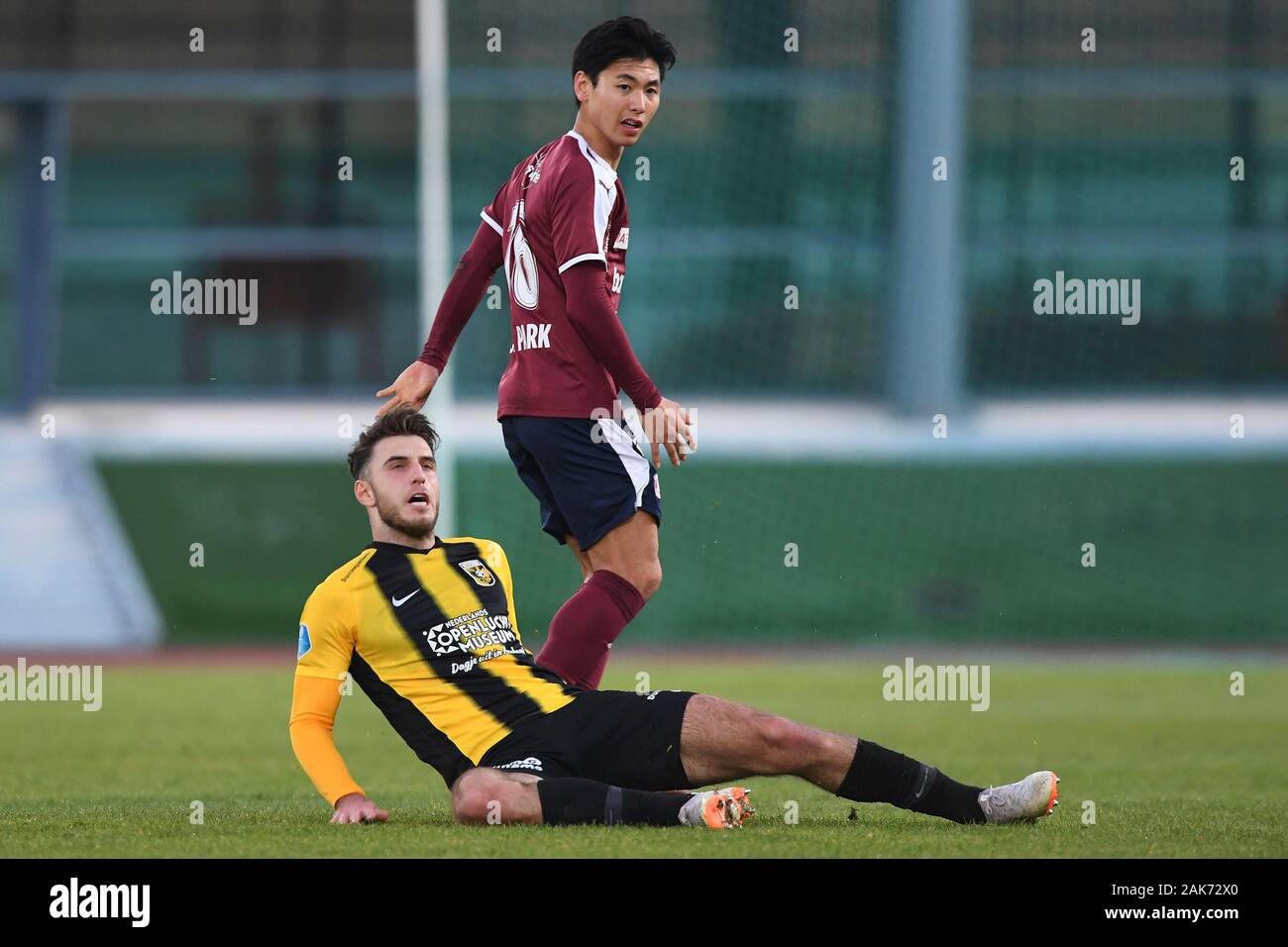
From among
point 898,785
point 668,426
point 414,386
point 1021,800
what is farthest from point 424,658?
point 1021,800

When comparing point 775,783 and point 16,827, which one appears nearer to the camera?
point 16,827

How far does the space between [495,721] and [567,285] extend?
1.37m

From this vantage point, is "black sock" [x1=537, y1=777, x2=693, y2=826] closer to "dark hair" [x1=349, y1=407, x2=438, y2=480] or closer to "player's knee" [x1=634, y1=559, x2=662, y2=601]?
"player's knee" [x1=634, y1=559, x2=662, y2=601]

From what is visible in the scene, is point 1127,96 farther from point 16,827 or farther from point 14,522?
point 16,827

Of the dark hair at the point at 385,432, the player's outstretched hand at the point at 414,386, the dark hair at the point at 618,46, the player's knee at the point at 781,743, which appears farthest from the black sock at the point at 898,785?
the dark hair at the point at 618,46

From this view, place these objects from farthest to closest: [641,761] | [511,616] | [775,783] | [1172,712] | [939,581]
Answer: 1. [939,581]
2. [1172,712]
3. [775,783]
4. [511,616]
5. [641,761]

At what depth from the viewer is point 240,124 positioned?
69.5ft

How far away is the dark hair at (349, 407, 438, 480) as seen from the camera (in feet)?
18.2

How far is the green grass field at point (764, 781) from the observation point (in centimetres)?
482

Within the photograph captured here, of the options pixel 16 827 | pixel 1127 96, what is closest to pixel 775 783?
pixel 16 827

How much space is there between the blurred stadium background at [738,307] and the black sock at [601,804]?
961cm

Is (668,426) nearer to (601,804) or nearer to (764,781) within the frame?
(601,804)

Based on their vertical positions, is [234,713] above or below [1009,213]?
below

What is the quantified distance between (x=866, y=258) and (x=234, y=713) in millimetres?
10928
